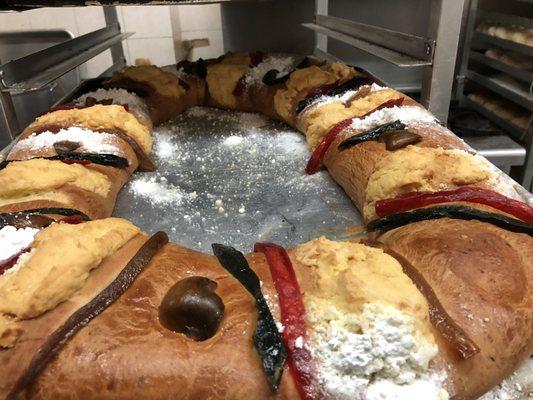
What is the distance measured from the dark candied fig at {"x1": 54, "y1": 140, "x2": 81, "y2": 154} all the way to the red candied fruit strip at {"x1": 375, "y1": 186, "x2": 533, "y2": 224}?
1165 mm

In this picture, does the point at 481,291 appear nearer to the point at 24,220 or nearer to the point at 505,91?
the point at 24,220

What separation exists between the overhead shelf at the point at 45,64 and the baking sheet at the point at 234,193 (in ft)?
1.70

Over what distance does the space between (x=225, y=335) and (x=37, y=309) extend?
1.25 ft

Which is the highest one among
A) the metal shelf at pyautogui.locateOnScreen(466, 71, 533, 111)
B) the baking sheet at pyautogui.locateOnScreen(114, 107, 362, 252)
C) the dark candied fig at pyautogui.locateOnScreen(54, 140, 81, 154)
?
the dark candied fig at pyautogui.locateOnScreen(54, 140, 81, 154)

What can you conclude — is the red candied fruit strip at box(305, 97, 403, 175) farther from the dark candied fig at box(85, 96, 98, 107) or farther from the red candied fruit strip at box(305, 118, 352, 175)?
the dark candied fig at box(85, 96, 98, 107)

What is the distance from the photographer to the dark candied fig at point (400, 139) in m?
1.63

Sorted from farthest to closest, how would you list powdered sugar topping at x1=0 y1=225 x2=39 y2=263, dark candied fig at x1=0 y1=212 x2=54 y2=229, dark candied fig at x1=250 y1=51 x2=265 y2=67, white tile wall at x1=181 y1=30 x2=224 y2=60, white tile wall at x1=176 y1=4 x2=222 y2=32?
1. white tile wall at x1=181 y1=30 x2=224 y2=60
2. white tile wall at x1=176 y1=4 x2=222 y2=32
3. dark candied fig at x1=250 y1=51 x2=265 y2=67
4. dark candied fig at x1=0 y1=212 x2=54 y2=229
5. powdered sugar topping at x1=0 y1=225 x2=39 y2=263

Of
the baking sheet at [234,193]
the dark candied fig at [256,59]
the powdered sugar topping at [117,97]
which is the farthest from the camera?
the dark candied fig at [256,59]

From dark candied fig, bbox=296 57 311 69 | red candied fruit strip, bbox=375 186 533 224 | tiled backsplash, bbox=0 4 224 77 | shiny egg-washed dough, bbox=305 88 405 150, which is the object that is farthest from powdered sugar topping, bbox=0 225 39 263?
tiled backsplash, bbox=0 4 224 77

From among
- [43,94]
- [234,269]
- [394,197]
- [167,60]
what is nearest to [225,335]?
[234,269]

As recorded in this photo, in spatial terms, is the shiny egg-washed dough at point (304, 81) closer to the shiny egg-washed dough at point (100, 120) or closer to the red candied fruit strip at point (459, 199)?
the shiny egg-washed dough at point (100, 120)

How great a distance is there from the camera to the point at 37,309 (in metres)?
0.92

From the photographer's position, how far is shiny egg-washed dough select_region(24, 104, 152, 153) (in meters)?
1.95

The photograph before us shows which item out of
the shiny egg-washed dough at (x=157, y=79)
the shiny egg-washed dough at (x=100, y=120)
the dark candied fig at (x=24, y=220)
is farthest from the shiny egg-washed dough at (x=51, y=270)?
the shiny egg-washed dough at (x=157, y=79)
